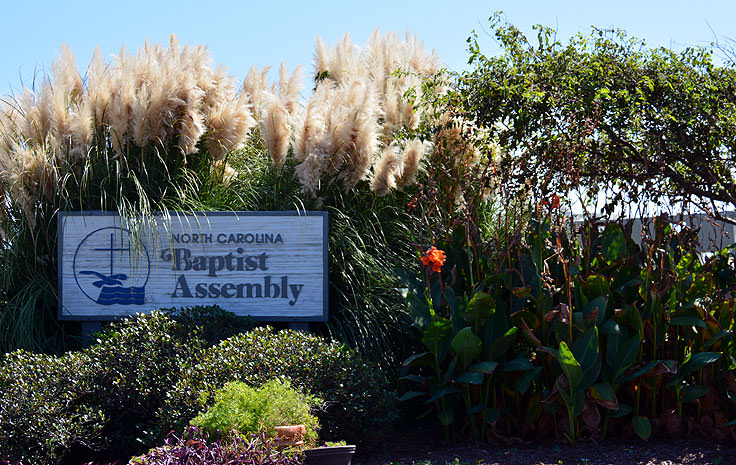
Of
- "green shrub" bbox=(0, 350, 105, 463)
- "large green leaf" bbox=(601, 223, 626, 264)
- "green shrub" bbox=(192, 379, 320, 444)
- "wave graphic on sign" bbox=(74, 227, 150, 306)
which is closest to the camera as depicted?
"green shrub" bbox=(192, 379, 320, 444)

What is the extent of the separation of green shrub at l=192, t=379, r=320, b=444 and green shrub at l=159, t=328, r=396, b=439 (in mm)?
286

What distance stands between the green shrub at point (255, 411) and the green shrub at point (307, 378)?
0.94ft

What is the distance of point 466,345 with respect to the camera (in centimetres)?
404

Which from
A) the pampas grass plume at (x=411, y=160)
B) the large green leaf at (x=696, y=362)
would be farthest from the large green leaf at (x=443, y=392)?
the pampas grass plume at (x=411, y=160)

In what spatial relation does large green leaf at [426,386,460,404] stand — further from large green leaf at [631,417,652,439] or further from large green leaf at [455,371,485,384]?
large green leaf at [631,417,652,439]

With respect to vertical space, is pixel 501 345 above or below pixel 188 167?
below

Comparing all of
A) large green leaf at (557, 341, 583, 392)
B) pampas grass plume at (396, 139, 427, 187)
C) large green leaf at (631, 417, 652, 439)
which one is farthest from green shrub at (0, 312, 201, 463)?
large green leaf at (631, 417, 652, 439)

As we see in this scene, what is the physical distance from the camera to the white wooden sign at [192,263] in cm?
523

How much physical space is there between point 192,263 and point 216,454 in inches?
97.6

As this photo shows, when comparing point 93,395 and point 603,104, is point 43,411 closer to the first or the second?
point 93,395

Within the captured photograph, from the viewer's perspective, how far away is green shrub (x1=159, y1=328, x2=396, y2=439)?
3.98m

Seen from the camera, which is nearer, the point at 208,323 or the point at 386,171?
the point at 208,323

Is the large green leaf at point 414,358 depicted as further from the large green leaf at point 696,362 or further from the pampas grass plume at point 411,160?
the pampas grass plume at point 411,160

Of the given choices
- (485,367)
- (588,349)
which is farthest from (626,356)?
(485,367)
